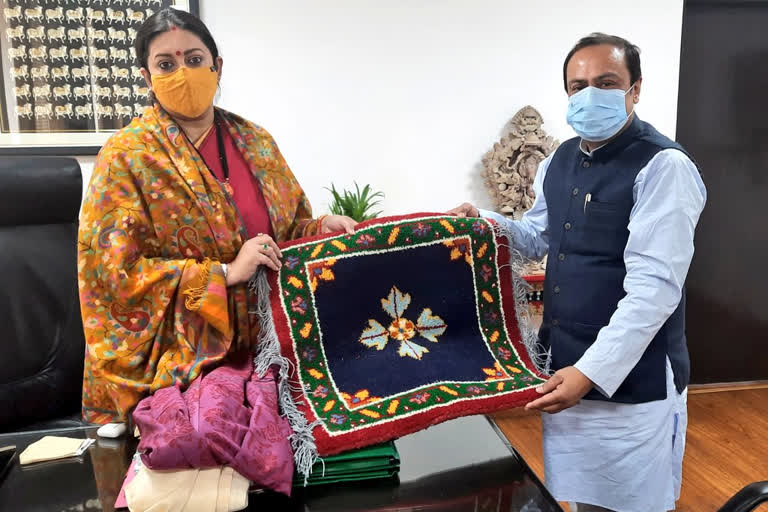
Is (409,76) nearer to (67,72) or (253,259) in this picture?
(67,72)

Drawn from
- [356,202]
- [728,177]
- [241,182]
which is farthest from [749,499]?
[728,177]

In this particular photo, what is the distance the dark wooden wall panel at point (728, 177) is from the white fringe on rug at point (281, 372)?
281cm

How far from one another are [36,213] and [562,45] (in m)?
2.52

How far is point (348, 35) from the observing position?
267cm

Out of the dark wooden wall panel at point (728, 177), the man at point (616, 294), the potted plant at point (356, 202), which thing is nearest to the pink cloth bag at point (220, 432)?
the man at point (616, 294)

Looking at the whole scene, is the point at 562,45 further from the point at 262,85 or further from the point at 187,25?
the point at 187,25

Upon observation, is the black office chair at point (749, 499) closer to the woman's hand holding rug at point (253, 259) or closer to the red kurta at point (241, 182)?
the woman's hand holding rug at point (253, 259)

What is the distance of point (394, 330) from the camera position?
1.24 m

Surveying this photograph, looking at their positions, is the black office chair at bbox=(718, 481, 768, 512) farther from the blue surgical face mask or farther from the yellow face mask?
the yellow face mask

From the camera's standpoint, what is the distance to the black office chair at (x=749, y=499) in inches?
35.0

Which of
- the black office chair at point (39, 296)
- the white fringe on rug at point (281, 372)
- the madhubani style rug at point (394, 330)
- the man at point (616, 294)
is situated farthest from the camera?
the black office chair at point (39, 296)

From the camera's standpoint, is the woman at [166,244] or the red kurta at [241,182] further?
the red kurta at [241,182]

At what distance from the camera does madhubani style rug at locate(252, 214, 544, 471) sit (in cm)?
107

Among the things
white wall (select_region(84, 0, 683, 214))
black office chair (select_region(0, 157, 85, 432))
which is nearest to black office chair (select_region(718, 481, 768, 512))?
black office chair (select_region(0, 157, 85, 432))
